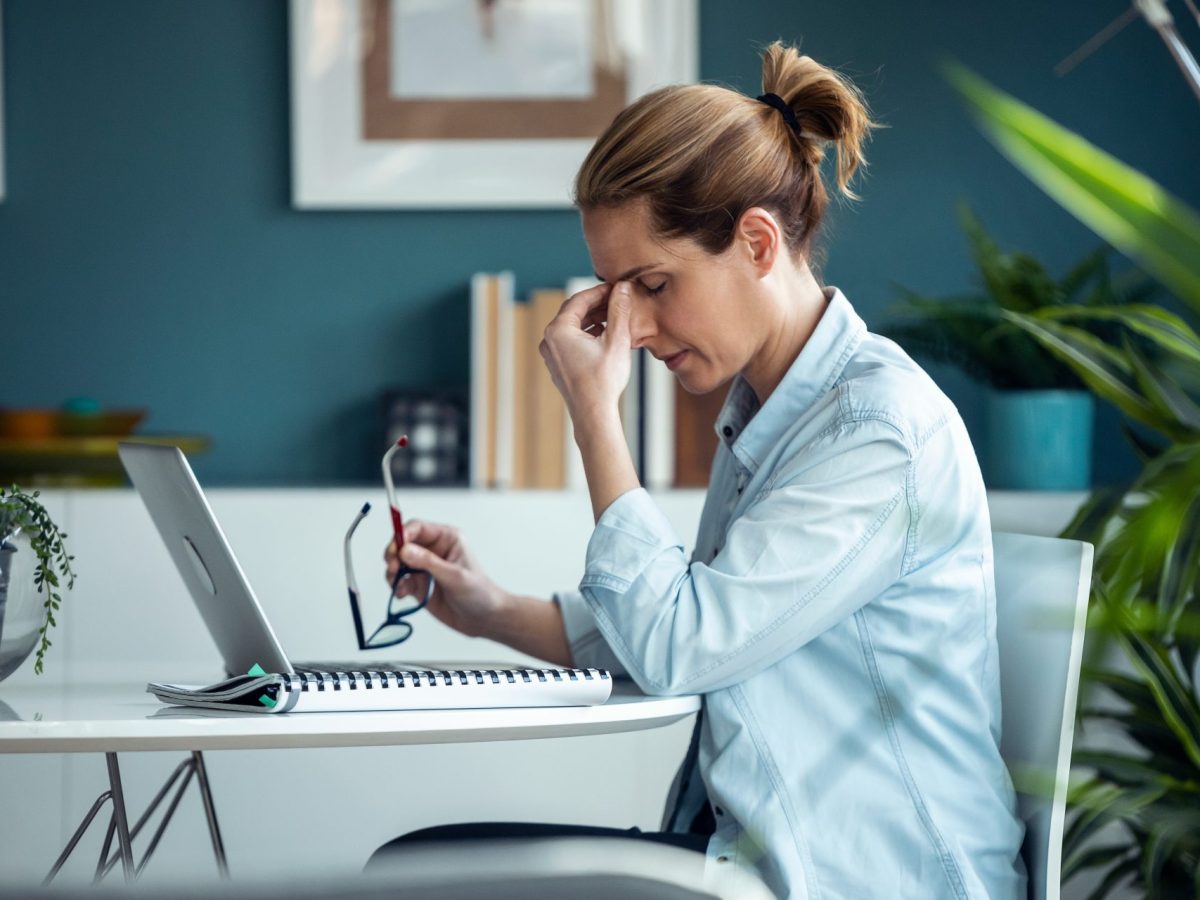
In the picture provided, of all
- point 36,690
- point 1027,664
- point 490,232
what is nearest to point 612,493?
point 1027,664

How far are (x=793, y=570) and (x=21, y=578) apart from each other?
74 centimetres

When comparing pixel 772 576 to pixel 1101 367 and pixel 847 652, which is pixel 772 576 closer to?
pixel 847 652

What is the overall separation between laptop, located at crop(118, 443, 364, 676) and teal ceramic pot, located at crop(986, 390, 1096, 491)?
1523mm

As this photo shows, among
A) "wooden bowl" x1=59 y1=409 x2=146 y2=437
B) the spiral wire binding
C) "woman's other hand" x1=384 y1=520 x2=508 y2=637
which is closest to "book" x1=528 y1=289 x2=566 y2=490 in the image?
"wooden bowl" x1=59 y1=409 x2=146 y2=437

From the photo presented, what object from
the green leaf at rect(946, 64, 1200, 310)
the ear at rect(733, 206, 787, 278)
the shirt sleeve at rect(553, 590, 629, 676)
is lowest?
the shirt sleeve at rect(553, 590, 629, 676)

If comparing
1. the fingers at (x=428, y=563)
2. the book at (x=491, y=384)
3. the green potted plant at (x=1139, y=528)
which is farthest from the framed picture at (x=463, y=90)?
the fingers at (x=428, y=563)

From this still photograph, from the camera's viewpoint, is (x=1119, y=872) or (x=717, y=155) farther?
(x=1119, y=872)

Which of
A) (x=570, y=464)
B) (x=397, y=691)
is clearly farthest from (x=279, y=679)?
(x=570, y=464)

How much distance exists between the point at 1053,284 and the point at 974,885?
Answer: 5.16ft

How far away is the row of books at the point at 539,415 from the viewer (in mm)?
2594

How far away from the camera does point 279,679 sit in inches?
45.4

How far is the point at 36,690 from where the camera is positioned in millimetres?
1388

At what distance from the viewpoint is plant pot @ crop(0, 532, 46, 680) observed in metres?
1.30

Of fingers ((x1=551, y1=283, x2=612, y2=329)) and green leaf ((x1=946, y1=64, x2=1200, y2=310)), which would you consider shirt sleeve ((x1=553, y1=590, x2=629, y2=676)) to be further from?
green leaf ((x1=946, y1=64, x2=1200, y2=310))
